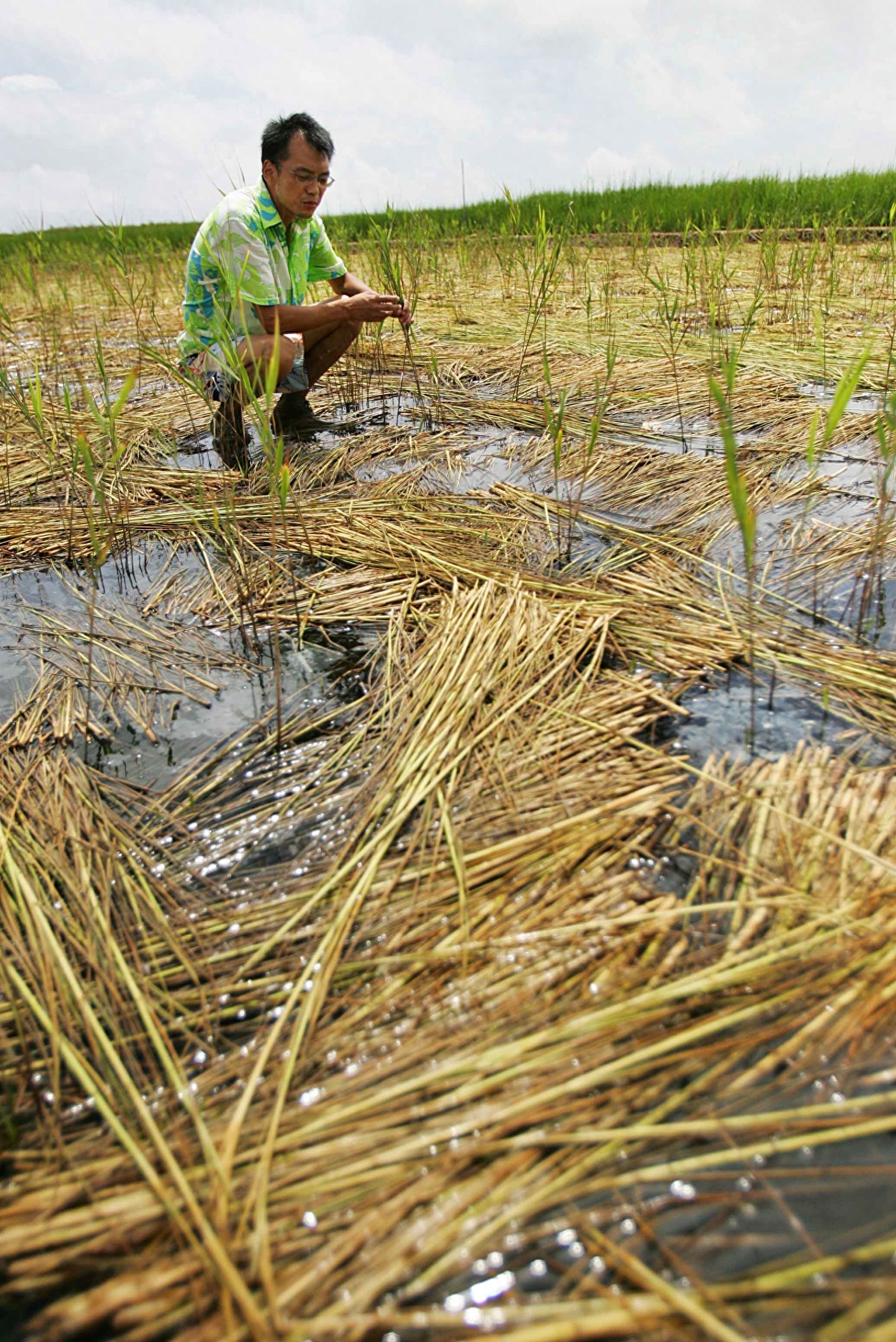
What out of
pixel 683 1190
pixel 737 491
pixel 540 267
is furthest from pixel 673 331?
pixel 683 1190

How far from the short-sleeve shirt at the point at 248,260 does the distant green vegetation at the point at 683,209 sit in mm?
3642

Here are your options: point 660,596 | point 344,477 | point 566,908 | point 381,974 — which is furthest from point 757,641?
point 344,477

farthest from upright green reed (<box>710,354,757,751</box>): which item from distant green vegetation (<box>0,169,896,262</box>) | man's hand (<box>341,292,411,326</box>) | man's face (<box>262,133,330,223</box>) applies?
distant green vegetation (<box>0,169,896,262</box>)

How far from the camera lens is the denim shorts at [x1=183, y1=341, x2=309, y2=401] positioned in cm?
306

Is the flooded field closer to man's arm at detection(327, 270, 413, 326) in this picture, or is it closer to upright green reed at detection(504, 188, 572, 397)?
upright green reed at detection(504, 188, 572, 397)

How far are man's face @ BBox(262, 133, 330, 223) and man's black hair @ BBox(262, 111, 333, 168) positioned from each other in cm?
1

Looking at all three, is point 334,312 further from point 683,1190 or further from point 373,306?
point 683,1190

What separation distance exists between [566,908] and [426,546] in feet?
4.20

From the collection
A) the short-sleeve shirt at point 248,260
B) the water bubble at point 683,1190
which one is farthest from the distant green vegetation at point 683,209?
the water bubble at point 683,1190

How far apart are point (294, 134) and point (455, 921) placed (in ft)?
9.79

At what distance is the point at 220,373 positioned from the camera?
3211 mm

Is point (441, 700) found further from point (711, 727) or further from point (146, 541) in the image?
point (146, 541)

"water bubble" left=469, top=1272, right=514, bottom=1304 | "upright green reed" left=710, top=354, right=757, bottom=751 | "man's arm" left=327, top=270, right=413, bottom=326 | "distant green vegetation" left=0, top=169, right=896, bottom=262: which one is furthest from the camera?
"distant green vegetation" left=0, top=169, right=896, bottom=262

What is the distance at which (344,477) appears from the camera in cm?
276
